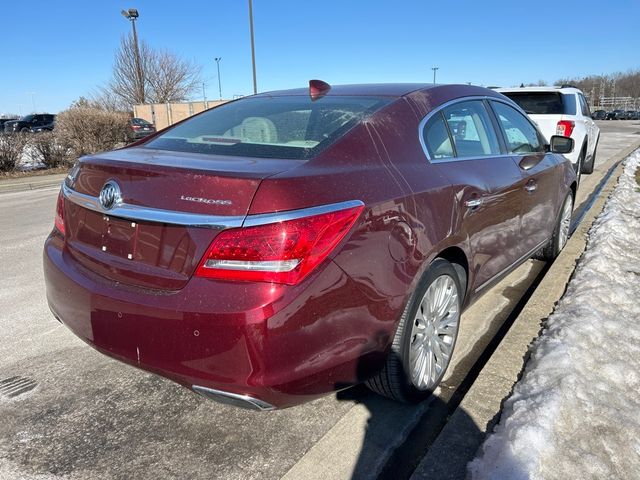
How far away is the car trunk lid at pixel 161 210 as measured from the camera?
6.25 feet

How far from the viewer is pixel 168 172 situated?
2.06 meters

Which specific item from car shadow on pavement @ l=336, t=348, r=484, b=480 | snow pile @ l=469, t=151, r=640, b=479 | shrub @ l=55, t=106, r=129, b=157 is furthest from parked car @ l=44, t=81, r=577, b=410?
shrub @ l=55, t=106, r=129, b=157

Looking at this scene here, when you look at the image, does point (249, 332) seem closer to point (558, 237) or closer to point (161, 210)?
point (161, 210)

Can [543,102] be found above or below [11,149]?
above

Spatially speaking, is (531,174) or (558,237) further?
(558,237)

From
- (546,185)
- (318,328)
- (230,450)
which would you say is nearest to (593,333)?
(546,185)

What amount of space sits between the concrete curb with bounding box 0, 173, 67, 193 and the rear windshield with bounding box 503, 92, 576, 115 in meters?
10.2

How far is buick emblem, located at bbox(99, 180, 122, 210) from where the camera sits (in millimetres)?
2143

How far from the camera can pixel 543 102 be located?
9.03m

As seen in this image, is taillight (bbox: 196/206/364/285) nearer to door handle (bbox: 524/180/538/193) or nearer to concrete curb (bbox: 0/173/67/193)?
door handle (bbox: 524/180/538/193)

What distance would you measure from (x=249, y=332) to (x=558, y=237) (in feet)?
13.1

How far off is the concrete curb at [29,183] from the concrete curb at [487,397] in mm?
11400

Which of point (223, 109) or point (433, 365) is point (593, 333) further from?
point (223, 109)

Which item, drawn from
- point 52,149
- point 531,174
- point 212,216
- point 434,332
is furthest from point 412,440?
point 52,149
